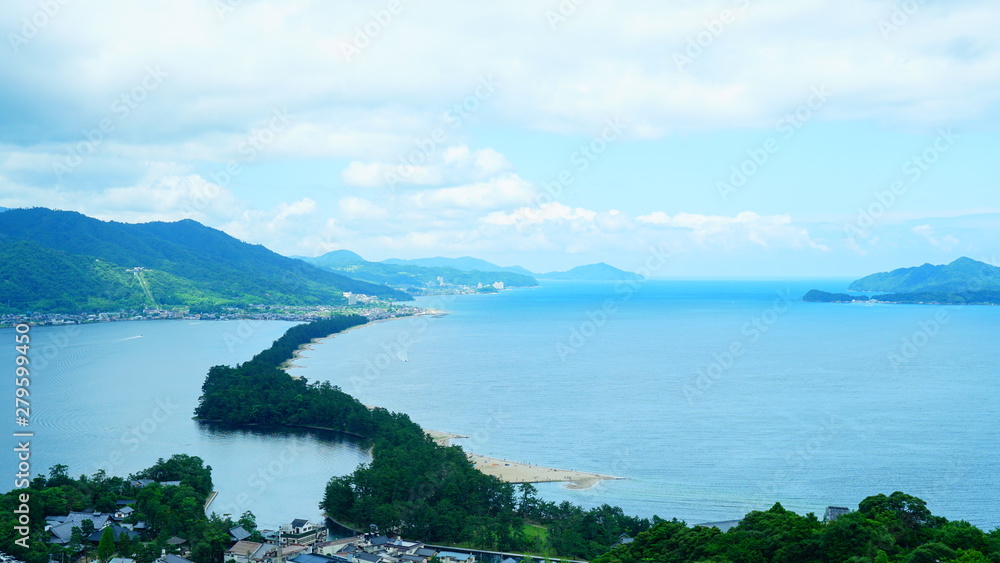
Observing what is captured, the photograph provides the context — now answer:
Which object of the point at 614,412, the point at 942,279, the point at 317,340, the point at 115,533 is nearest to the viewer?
the point at 115,533

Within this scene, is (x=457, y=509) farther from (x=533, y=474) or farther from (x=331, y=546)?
(x=533, y=474)

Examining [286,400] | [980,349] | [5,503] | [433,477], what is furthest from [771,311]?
[5,503]

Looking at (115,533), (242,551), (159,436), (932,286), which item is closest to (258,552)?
(242,551)

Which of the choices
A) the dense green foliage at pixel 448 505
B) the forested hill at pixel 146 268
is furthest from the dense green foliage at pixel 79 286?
the dense green foliage at pixel 448 505

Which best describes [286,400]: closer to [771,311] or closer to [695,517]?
[695,517]

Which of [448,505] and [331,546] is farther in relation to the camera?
[448,505]

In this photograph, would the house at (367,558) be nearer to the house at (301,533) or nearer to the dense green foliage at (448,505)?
the house at (301,533)
